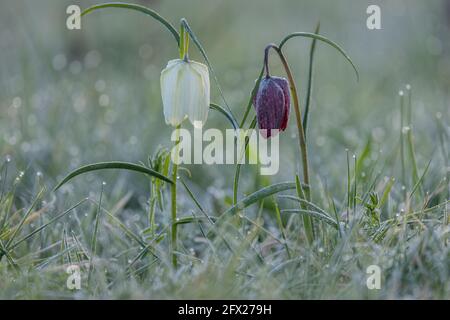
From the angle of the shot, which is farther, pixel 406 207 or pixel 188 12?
pixel 188 12

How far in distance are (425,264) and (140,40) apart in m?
2.83

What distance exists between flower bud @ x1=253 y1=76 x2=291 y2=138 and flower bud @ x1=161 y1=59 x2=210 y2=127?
0.40 ft

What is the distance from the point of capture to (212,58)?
3.86 metres

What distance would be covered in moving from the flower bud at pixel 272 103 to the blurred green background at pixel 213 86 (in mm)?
664

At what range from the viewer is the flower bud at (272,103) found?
1.46 metres

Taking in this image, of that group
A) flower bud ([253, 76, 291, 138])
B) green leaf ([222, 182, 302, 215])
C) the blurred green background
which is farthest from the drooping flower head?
the blurred green background

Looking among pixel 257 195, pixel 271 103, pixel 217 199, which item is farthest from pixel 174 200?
pixel 217 199

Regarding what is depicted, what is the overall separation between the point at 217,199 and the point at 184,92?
0.83 meters

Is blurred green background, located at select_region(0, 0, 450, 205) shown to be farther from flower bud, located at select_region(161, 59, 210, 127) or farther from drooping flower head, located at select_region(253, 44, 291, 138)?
flower bud, located at select_region(161, 59, 210, 127)

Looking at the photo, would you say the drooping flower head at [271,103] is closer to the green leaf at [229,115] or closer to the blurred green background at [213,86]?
the green leaf at [229,115]

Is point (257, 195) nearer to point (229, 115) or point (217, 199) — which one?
point (229, 115)
